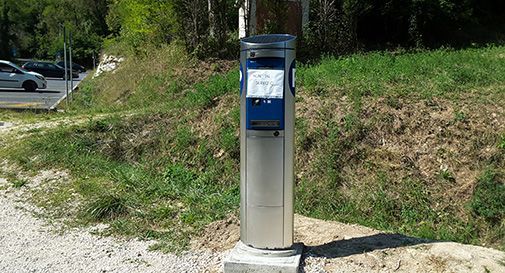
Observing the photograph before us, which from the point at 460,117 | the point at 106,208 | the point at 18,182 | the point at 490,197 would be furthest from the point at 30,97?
the point at 490,197

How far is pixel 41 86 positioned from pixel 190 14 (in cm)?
1495

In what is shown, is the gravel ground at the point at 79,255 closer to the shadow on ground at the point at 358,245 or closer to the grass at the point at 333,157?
the grass at the point at 333,157

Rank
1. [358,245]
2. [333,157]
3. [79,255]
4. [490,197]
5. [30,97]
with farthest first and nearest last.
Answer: [30,97], [333,157], [490,197], [79,255], [358,245]

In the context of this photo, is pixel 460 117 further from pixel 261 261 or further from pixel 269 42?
pixel 261 261

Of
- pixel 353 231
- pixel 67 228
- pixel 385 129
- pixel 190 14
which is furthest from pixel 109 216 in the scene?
pixel 190 14

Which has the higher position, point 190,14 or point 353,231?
point 190,14

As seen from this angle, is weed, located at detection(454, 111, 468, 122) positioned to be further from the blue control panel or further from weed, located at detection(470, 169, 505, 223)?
the blue control panel

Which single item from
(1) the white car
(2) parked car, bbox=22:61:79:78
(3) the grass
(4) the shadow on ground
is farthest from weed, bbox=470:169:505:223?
(2) parked car, bbox=22:61:79:78

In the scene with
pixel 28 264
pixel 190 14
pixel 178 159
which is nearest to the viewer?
pixel 28 264

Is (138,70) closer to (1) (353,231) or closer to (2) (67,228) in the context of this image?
(2) (67,228)

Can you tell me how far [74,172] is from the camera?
7465 millimetres

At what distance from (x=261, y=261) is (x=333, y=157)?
12.0ft

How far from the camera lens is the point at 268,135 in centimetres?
417

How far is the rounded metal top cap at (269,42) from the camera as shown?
13.5 ft
